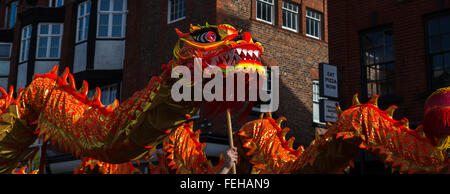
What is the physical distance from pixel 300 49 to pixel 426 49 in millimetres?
8206

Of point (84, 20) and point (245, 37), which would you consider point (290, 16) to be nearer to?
point (84, 20)

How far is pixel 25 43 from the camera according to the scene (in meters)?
23.5

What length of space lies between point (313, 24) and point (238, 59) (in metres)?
16.5

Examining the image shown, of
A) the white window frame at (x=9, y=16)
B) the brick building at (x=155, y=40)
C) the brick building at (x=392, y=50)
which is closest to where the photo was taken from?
the brick building at (x=392, y=50)

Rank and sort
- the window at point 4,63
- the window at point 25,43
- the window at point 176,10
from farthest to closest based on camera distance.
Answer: the window at point 4,63 → the window at point 25,43 → the window at point 176,10

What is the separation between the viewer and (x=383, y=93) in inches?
472

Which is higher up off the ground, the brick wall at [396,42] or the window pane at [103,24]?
the window pane at [103,24]

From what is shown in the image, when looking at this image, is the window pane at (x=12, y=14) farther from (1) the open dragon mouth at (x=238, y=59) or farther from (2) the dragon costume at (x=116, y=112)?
(1) the open dragon mouth at (x=238, y=59)

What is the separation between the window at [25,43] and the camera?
23203 millimetres

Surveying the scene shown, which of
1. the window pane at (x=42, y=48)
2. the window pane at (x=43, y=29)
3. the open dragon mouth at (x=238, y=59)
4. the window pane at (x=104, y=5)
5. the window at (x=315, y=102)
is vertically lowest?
the open dragon mouth at (x=238, y=59)

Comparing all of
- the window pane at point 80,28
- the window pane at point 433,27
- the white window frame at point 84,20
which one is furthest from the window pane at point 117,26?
the window pane at point 433,27

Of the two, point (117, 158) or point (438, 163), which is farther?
point (438, 163)
